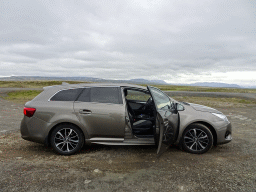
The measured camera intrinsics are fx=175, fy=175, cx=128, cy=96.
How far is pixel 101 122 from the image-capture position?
389 centimetres

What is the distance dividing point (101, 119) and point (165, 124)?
1.40 m

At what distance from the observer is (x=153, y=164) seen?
3611 millimetres

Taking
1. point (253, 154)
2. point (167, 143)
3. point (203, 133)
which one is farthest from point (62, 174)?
point (253, 154)

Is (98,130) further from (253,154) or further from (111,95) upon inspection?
(253,154)

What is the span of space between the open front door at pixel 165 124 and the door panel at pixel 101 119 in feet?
2.63

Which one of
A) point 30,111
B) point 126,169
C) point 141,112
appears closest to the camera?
point 126,169

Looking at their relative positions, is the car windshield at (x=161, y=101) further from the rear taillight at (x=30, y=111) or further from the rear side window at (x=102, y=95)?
the rear taillight at (x=30, y=111)

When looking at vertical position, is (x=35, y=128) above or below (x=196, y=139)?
above

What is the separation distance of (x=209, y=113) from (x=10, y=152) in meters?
4.84

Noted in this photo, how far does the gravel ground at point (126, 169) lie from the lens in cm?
284

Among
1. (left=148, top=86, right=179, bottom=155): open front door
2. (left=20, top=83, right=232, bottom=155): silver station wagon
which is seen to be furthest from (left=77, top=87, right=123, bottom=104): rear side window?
(left=148, top=86, right=179, bottom=155): open front door

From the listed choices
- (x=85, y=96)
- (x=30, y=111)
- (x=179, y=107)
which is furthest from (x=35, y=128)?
(x=179, y=107)

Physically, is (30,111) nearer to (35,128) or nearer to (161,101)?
(35,128)

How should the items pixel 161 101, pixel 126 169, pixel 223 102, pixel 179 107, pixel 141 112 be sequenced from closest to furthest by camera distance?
pixel 126 169 → pixel 161 101 → pixel 179 107 → pixel 141 112 → pixel 223 102
